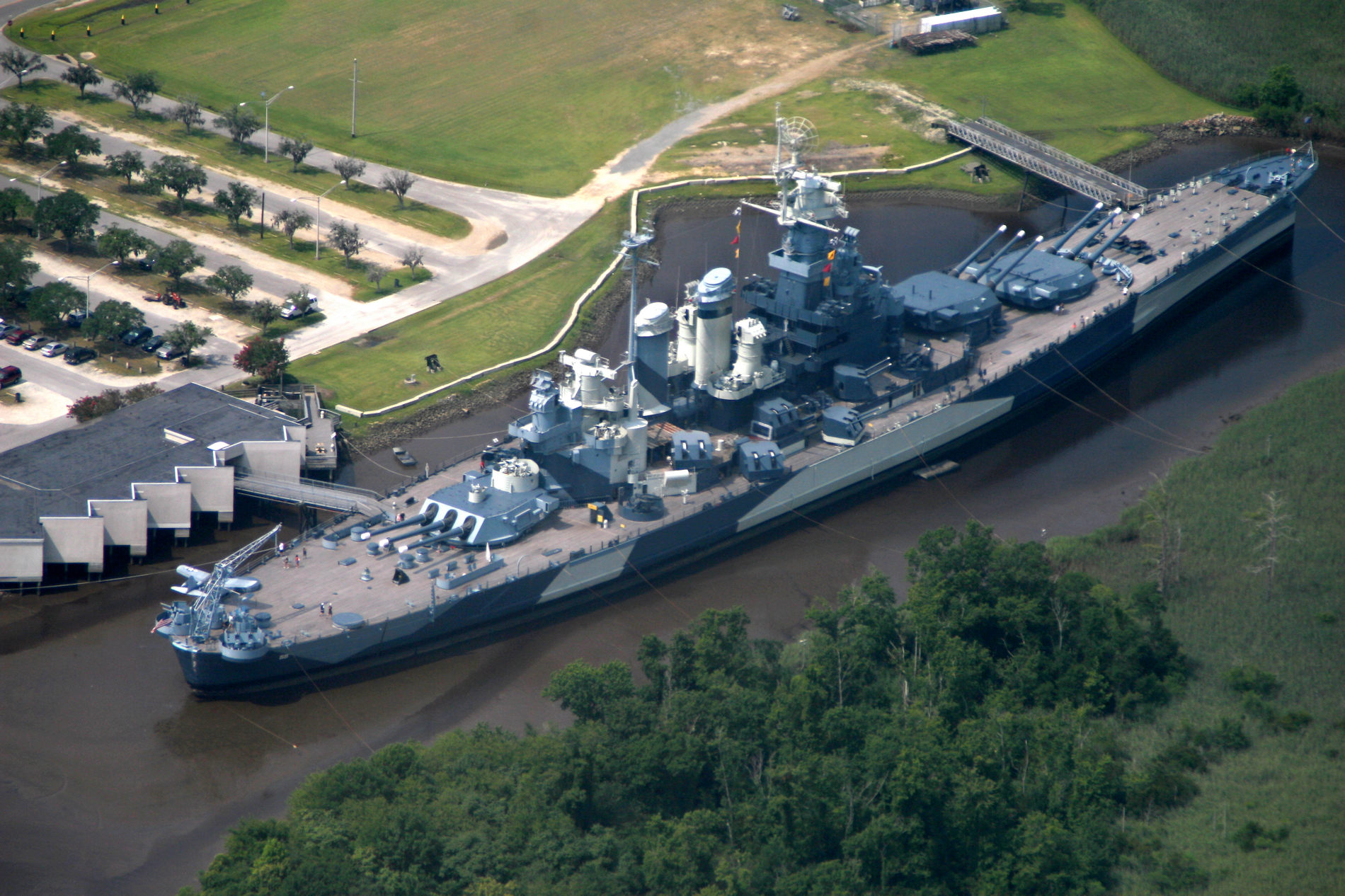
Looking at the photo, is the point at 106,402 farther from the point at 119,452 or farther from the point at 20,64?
the point at 20,64

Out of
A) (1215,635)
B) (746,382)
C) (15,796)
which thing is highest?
(746,382)

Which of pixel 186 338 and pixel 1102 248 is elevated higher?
pixel 1102 248

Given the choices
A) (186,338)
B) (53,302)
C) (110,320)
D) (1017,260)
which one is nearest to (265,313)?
(186,338)

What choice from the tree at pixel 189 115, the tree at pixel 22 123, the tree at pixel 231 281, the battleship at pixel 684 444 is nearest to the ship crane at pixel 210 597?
the battleship at pixel 684 444

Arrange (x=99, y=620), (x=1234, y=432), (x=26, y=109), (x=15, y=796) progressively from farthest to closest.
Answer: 1. (x=26, y=109)
2. (x=1234, y=432)
3. (x=99, y=620)
4. (x=15, y=796)

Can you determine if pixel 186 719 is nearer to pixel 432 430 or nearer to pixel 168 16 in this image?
pixel 432 430

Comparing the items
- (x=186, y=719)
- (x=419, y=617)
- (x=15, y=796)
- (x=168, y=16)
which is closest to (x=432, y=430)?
(x=419, y=617)
